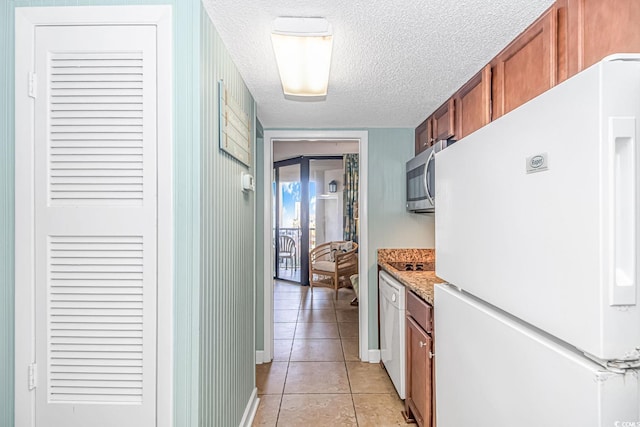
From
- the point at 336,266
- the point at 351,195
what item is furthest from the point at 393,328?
the point at 351,195

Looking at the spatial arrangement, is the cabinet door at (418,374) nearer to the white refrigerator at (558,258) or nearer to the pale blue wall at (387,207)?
the white refrigerator at (558,258)

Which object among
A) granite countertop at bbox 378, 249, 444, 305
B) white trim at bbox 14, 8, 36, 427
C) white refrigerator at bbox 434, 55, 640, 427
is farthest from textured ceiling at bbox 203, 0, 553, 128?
granite countertop at bbox 378, 249, 444, 305

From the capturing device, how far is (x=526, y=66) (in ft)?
4.83

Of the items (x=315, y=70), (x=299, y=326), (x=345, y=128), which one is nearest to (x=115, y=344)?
(x=315, y=70)

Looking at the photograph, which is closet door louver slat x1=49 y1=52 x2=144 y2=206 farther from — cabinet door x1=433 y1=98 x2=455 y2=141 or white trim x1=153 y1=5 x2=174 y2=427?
cabinet door x1=433 y1=98 x2=455 y2=141

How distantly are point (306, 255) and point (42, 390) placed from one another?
539 cm

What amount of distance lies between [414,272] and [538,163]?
77.4 inches

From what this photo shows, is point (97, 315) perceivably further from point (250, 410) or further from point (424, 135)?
point (424, 135)

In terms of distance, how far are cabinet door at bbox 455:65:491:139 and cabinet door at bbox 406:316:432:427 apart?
3.85 ft

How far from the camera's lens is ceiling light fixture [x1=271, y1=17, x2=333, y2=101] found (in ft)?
4.71

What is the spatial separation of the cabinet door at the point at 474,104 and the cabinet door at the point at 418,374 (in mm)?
1175

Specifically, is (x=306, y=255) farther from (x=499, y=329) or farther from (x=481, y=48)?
(x=499, y=329)

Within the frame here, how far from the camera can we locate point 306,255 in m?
6.66

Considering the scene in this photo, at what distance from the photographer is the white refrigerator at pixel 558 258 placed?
26.5 inches
